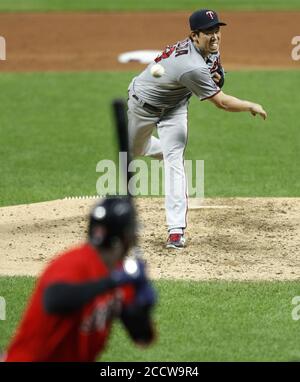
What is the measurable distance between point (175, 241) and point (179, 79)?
146cm

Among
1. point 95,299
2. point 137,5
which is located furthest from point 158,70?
point 137,5

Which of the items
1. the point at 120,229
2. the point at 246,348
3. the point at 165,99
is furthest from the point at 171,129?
the point at 120,229

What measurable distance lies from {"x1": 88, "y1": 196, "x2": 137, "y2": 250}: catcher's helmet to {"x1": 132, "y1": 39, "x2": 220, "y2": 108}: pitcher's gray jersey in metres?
4.45

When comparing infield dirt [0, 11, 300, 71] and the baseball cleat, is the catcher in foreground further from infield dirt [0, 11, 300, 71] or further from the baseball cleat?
infield dirt [0, 11, 300, 71]

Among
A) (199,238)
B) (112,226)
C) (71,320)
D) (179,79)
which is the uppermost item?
(179,79)

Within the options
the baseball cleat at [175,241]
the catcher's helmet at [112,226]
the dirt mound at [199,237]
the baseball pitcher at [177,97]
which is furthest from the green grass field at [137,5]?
the catcher's helmet at [112,226]

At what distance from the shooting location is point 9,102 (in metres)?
16.7

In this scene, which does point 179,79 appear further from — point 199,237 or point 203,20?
point 199,237

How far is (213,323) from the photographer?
23.1 feet

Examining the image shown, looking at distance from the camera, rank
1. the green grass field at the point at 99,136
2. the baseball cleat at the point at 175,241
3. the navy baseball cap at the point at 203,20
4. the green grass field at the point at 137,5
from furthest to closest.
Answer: the green grass field at the point at 137,5 < the green grass field at the point at 99,136 < the baseball cleat at the point at 175,241 < the navy baseball cap at the point at 203,20

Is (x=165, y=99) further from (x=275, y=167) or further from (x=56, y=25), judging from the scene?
(x=56, y=25)

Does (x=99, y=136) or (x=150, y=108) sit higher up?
(x=150, y=108)

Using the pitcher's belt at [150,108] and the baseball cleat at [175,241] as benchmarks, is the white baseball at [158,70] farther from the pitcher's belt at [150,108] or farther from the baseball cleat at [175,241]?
the baseball cleat at [175,241]

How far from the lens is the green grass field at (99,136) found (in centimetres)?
1189
